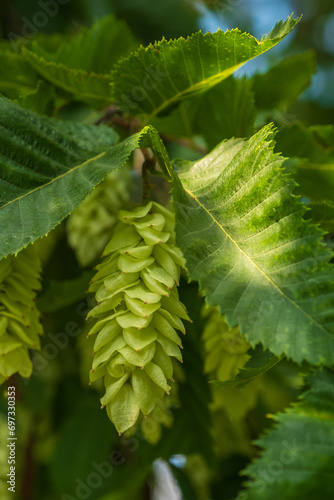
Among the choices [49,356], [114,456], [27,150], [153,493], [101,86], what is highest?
[101,86]

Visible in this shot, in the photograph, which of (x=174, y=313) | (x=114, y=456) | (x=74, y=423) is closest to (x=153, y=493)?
(x=114, y=456)

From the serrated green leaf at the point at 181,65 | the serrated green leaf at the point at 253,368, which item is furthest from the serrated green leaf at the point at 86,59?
the serrated green leaf at the point at 253,368

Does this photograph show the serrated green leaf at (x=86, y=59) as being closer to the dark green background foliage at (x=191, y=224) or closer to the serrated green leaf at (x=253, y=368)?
the dark green background foliage at (x=191, y=224)

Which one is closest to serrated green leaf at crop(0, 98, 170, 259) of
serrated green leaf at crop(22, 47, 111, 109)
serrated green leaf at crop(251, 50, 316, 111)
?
serrated green leaf at crop(22, 47, 111, 109)

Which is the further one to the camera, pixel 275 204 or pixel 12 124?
pixel 12 124

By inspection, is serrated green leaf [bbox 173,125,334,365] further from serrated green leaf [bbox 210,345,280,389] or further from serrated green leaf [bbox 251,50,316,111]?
serrated green leaf [bbox 251,50,316,111]

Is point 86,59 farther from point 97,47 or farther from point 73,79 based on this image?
point 73,79

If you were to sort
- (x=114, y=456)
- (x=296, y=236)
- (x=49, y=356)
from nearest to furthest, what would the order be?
(x=296, y=236) → (x=49, y=356) → (x=114, y=456)

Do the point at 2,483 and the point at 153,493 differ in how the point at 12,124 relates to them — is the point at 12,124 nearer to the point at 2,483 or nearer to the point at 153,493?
the point at 2,483
